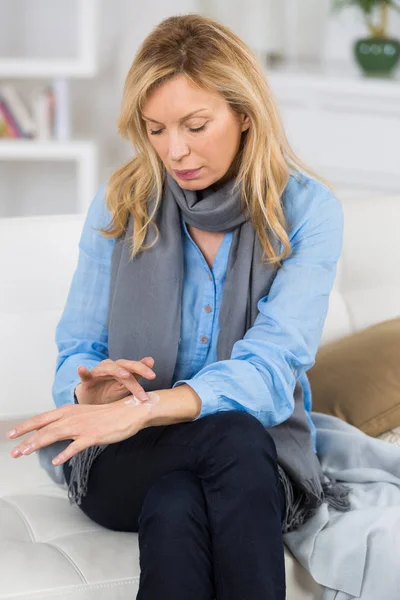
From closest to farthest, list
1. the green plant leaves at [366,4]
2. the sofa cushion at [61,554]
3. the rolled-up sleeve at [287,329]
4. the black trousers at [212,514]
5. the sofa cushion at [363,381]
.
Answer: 1. the black trousers at [212,514]
2. the sofa cushion at [61,554]
3. the rolled-up sleeve at [287,329]
4. the sofa cushion at [363,381]
5. the green plant leaves at [366,4]

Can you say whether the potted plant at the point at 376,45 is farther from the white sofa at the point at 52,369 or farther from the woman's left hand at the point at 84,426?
the woman's left hand at the point at 84,426

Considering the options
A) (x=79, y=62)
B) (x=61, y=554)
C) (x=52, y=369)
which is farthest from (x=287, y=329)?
(x=79, y=62)

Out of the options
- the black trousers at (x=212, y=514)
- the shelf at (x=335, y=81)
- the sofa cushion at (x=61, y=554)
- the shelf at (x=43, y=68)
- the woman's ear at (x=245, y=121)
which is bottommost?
the sofa cushion at (x=61, y=554)

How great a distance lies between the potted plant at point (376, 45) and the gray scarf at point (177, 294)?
252cm

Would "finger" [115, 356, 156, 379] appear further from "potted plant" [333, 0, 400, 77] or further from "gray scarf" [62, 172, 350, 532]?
"potted plant" [333, 0, 400, 77]

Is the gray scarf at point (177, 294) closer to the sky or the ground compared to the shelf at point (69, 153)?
closer to the sky

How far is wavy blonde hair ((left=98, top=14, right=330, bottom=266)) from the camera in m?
1.66

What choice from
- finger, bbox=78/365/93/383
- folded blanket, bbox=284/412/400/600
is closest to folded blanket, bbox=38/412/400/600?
folded blanket, bbox=284/412/400/600

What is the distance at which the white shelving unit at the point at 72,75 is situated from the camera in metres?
3.57

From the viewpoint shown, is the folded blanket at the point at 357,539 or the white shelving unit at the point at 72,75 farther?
the white shelving unit at the point at 72,75

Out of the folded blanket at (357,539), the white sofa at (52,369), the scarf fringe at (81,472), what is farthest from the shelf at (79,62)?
the scarf fringe at (81,472)

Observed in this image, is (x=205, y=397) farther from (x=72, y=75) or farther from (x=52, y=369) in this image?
(x=72, y=75)

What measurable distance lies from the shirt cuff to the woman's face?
366mm

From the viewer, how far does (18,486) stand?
1893 mm
